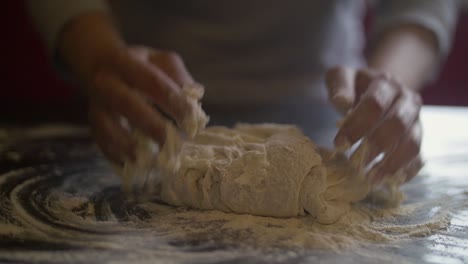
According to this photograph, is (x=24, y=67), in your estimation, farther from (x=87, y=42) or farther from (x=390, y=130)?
(x=390, y=130)

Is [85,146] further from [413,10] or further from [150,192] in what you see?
[413,10]

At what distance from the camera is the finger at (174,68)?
2.56 feet

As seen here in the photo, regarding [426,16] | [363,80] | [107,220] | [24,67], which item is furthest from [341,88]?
[24,67]

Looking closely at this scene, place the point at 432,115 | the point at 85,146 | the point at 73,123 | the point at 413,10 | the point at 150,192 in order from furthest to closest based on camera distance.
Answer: the point at 432,115, the point at 73,123, the point at 413,10, the point at 85,146, the point at 150,192

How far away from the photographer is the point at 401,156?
77cm

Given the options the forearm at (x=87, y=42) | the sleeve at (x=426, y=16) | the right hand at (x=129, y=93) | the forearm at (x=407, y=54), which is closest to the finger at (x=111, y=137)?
the right hand at (x=129, y=93)

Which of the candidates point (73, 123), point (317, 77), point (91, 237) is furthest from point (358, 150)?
point (73, 123)

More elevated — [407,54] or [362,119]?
[407,54]

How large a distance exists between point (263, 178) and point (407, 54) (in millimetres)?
695

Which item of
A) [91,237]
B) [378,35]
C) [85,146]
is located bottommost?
[91,237]

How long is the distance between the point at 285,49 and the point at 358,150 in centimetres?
64

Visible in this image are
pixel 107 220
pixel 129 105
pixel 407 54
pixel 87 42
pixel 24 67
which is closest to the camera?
pixel 107 220

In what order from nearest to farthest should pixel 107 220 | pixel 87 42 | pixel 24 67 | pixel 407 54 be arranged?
1. pixel 107 220
2. pixel 87 42
3. pixel 407 54
4. pixel 24 67

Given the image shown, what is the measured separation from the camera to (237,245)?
0.61m
